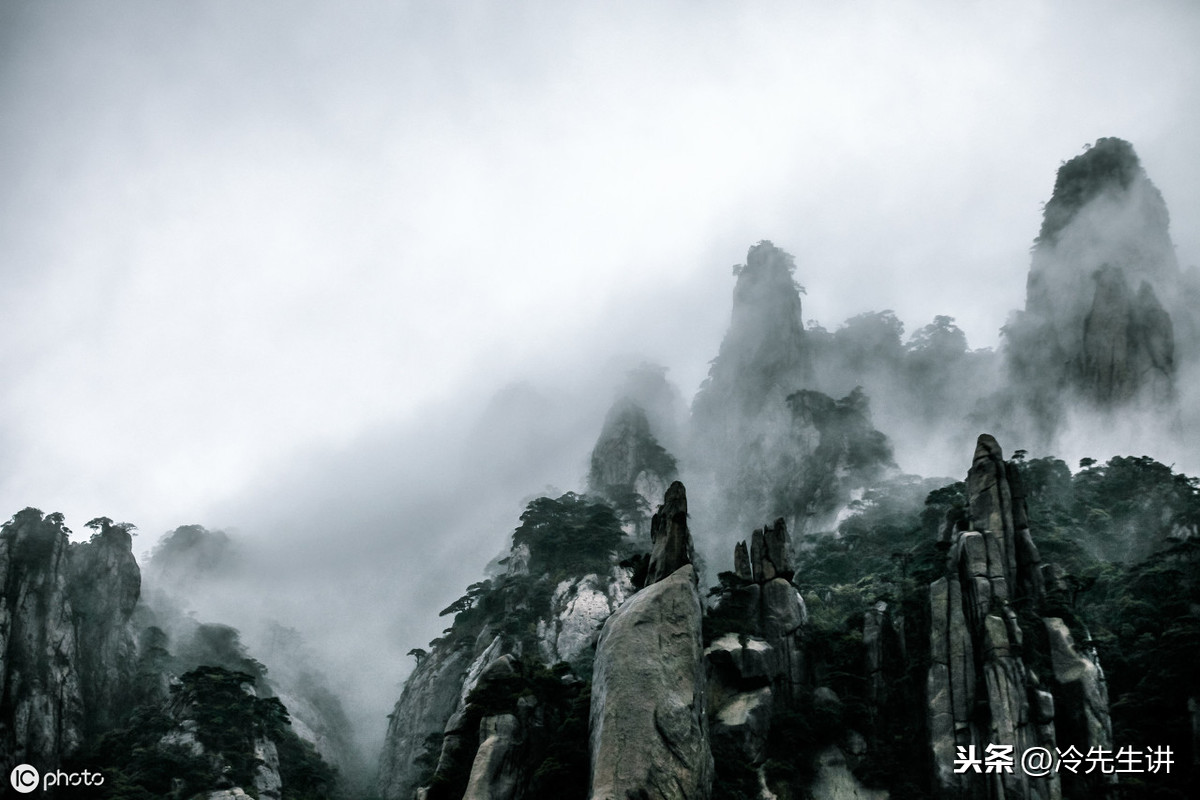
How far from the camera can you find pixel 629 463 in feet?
368

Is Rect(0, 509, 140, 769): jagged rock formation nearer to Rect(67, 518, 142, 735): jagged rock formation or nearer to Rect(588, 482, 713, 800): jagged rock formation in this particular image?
Rect(67, 518, 142, 735): jagged rock formation

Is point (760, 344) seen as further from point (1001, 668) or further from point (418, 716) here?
point (1001, 668)

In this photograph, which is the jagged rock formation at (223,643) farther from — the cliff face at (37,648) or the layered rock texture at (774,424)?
the layered rock texture at (774,424)

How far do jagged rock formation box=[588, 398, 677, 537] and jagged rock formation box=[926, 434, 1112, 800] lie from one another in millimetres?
59043

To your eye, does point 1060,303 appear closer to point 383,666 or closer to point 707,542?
point 707,542

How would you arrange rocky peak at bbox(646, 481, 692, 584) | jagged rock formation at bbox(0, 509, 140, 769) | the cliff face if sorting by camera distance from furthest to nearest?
1. jagged rock formation at bbox(0, 509, 140, 769)
2. the cliff face
3. rocky peak at bbox(646, 481, 692, 584)

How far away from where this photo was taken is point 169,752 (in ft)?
173

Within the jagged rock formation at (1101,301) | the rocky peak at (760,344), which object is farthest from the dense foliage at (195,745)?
the jagged rock formation at (1101,301)

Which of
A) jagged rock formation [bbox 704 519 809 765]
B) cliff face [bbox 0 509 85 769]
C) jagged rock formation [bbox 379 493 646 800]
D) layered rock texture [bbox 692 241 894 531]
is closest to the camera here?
jagged rock formation [bbox 704 519 809 765]

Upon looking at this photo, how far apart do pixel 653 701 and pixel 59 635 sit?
2108 inches

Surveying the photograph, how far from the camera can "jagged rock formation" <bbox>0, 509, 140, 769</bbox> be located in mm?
56844

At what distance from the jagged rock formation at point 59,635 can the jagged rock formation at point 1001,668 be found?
179 feet

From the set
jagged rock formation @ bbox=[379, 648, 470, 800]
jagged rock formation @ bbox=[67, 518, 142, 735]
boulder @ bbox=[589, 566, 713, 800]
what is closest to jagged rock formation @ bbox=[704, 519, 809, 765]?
boulder @ bbox=[589, 566, 713, 800]

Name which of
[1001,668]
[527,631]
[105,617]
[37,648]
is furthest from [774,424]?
[37,648]
